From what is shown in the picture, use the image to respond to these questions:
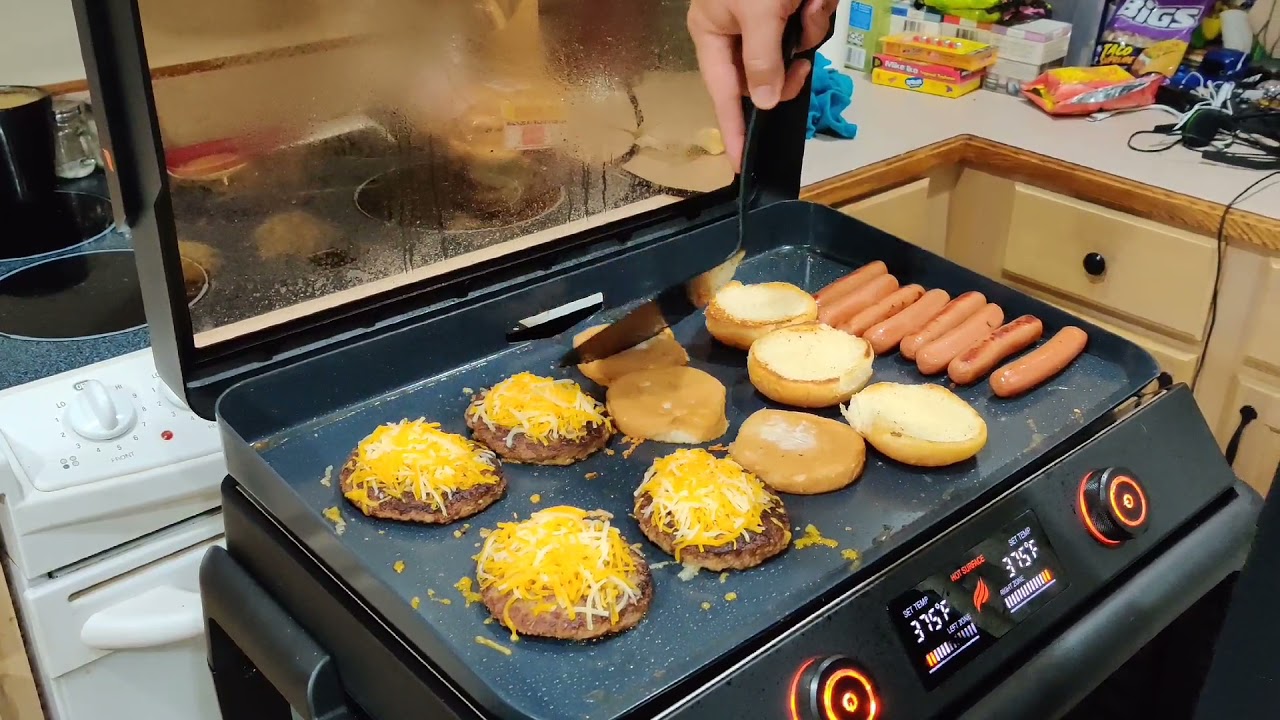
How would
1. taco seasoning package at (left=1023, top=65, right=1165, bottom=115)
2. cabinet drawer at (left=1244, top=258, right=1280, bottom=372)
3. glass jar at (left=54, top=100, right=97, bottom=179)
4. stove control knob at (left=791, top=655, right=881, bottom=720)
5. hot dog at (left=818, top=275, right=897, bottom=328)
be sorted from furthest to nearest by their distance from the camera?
taco seasoning package at (left=1023, top=65, right=1165, bottom=115) → cabinet drawer at (left=1244, top=258, right=1280, bottom=372) → glass jar at (left=54, top=100, right=97, bottom=179) → hot dog at (left=818, top=275, right=897, bottom=328) → stove control knob at (left=791, top=655, right=881, bottom=720)

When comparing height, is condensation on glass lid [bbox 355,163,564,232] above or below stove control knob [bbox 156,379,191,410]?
above

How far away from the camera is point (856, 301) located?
1.06 metres

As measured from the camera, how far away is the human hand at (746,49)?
854mm

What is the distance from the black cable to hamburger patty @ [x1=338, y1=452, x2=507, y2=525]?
4.10 ft

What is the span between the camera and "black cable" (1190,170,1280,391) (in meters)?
1.50

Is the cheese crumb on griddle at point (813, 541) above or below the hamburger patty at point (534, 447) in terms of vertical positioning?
below

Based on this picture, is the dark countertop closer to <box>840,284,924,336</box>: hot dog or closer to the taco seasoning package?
<box>840,284,924,336</box>: hot dog

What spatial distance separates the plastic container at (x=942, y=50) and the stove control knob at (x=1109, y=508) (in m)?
1.40

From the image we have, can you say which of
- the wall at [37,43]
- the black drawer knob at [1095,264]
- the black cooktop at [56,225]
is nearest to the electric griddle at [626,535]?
the black cooktop at [56,225]

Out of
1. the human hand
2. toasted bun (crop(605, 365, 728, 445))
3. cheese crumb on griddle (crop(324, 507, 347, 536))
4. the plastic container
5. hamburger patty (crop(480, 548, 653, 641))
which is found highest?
the human hand

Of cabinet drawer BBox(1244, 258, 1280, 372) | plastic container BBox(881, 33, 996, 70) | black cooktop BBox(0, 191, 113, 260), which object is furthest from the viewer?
plastic container BBox(881, 33, 996, 70)

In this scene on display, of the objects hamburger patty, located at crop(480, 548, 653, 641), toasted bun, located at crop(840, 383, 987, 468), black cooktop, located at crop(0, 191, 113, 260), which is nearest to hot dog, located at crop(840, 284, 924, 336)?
toasted bun, located at crop(840, 383, 987, 468)

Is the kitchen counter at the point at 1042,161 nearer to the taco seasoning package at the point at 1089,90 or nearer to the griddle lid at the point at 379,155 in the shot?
the taco seasoning package at the point at 1089,90

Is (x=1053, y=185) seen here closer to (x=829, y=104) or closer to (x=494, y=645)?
(x=829, y=104)
